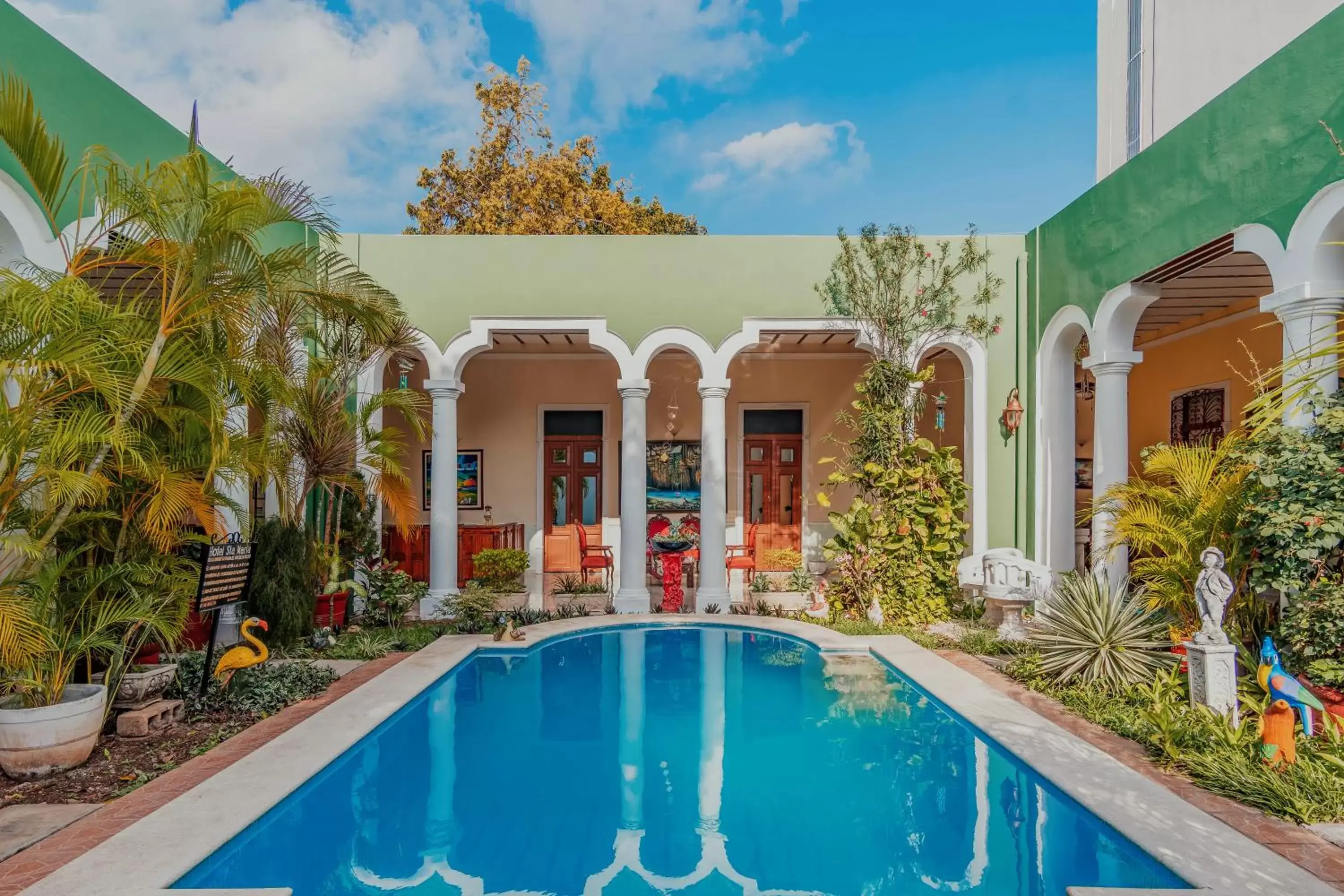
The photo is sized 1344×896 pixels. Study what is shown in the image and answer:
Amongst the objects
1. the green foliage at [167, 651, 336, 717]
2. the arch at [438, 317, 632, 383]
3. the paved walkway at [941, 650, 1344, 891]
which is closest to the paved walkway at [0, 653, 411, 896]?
the green foliage at [167, 651, 336, 717]

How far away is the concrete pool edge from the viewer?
10.3ft

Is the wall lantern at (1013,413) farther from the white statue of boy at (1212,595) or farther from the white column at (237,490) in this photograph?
the white column at (237,490)

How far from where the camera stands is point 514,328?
376 inches

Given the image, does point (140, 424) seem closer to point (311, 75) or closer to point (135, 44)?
point (135, 44)

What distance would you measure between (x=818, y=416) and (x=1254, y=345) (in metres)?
5.91

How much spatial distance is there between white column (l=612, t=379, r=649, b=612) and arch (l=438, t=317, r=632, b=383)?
24 cm

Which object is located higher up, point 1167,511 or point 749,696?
point 1167,511

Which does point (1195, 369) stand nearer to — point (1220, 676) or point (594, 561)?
point (1220, 676)

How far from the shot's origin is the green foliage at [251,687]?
544 cm

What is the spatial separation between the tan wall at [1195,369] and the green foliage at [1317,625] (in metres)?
3.97

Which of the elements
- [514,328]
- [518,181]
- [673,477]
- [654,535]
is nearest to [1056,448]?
[673,477]

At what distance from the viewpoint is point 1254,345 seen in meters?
8.80

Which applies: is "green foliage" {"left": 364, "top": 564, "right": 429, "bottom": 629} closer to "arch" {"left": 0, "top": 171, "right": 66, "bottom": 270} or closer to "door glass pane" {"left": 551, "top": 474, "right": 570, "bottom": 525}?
"door glass pane" {"left": 551, "top": 474, "right": 570, "bottom": 525}

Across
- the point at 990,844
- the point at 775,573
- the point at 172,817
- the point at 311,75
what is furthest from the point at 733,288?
the point at 311,75
